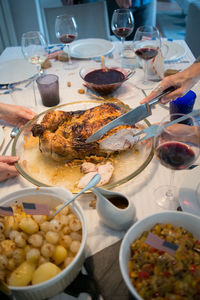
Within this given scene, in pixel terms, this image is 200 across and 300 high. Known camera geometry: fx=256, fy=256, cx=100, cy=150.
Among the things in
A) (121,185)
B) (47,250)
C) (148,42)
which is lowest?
(121,185)

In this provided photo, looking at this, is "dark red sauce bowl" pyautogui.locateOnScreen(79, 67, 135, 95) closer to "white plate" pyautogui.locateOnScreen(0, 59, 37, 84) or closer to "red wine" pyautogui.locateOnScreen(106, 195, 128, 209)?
"white plate" pyautogui.locateOnScreen(0, 59, 37, 84)

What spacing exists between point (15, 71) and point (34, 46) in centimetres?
33

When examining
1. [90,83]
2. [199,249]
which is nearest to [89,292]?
[199,249]

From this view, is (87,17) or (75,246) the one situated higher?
(87,17)

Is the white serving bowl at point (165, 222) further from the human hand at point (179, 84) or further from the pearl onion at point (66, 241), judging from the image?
the human hand at point (179, 84)

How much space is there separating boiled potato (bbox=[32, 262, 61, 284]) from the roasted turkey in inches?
20.7

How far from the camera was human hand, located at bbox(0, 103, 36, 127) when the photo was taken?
52.5 inches

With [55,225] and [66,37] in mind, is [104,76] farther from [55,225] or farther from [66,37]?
[55,225]

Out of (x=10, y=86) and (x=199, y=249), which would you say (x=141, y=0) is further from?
(x=199, y=249)

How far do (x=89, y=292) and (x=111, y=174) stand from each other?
0.43 m

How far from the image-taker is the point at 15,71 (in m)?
1.84

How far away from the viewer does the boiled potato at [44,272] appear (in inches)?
25.2

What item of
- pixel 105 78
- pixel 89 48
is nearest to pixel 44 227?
pixel 105 78

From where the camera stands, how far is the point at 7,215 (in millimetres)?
791
